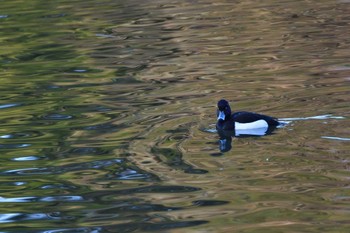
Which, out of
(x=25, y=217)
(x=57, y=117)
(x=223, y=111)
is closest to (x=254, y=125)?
(x=223, y=111)

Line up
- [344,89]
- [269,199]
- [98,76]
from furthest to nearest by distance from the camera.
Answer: [98,76] < [344,89] < [269,199]

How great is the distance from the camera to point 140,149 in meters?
12.8

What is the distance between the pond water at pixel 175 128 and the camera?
1017cm

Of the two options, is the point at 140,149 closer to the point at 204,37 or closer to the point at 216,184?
the point at 216,184

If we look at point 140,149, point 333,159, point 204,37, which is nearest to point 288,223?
point 333,159

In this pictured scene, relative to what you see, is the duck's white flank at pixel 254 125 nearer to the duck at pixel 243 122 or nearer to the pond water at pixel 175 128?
the duck at pixel 243 122

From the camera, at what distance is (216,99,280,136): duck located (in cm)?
1314

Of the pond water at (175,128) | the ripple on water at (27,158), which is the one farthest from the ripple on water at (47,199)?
the ripple on water at (27,158)

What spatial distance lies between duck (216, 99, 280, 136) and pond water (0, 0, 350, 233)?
19 cm

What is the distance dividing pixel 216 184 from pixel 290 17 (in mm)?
15110

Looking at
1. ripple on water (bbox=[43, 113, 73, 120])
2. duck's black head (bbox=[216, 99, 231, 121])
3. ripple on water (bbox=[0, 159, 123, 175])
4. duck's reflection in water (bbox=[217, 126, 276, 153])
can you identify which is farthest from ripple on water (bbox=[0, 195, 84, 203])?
ripple on water (bbox=[43, 113, 73, 120])

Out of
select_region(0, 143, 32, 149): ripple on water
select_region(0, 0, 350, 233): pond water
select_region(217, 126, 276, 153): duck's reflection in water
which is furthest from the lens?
select_region(0, 143, 32, 149): ripple on water

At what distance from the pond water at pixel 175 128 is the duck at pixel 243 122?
0.19 meters

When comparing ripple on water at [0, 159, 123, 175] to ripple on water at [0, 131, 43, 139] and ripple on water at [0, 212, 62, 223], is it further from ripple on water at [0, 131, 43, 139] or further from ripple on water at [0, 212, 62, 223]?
ripple on water at [0, 131, 43, 139]
